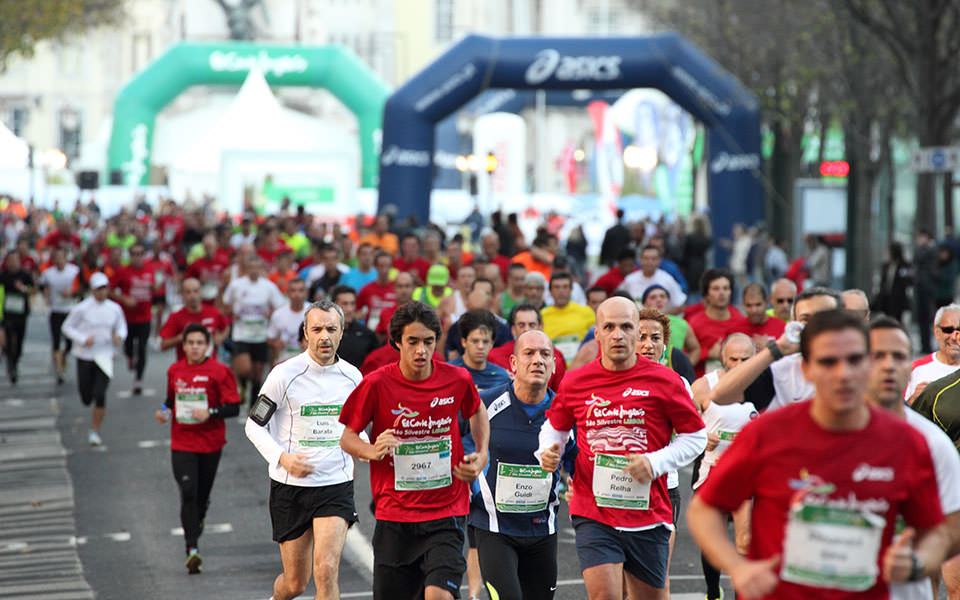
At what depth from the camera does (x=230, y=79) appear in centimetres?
4859

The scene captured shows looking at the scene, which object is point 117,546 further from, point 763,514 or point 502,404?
point 763,514

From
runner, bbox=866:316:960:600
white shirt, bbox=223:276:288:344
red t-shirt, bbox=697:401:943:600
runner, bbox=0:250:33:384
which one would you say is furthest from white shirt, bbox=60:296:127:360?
red t-shirt, bbox=697:401:943:600

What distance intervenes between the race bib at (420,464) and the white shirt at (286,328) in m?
8.25

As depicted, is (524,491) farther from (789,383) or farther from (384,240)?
(384,240)

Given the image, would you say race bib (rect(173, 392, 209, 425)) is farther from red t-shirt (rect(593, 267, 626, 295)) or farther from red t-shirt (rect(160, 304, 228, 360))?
red t-shirt (rect(593, 267, 626, 295))

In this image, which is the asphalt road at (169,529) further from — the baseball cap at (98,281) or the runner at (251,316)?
the baseball cap at (98,281)

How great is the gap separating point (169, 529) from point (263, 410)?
3.89 m

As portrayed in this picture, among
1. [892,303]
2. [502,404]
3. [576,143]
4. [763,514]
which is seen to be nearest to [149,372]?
[892,303]

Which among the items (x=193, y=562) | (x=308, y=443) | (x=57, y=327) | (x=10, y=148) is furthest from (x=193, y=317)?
(x=10, y=148)

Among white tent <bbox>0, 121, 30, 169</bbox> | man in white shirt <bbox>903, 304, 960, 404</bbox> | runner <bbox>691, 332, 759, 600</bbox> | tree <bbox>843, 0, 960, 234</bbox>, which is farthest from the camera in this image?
white tent <bbox>0, 121, 30, 169</bbox>

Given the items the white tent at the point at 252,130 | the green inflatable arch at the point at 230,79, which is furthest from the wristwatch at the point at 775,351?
the green inflatable arch at the point at 230,79

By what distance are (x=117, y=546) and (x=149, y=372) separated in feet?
35.4

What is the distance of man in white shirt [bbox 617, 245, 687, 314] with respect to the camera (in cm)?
1491

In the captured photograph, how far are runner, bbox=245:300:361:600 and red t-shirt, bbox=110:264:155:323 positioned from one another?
1145 cm
